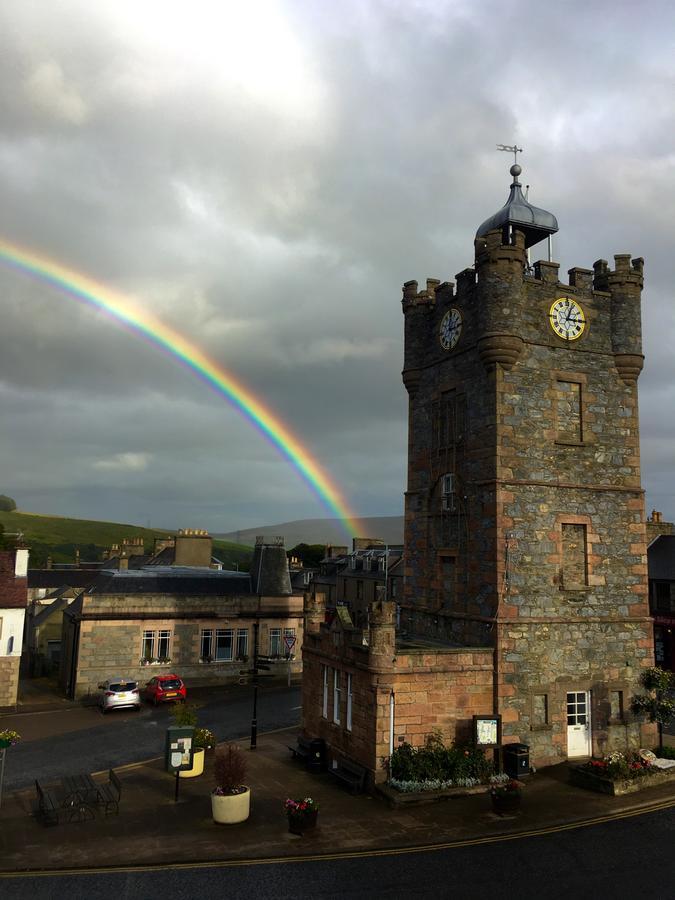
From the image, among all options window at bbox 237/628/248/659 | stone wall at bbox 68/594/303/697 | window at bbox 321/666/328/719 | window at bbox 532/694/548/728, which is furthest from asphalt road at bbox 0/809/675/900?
window at bbox 237/628/248/659

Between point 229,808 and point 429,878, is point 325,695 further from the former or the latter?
point 429,878

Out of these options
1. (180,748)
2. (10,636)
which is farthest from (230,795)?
(10,636)

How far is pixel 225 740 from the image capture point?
98.5ft

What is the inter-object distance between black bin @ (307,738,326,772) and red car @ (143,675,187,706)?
15.8 m

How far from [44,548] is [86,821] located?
166503mm

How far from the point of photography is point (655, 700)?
26.8 m

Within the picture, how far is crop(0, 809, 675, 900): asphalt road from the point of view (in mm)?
15180

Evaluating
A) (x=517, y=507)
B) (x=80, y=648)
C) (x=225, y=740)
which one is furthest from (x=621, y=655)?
(x=80, y=648)

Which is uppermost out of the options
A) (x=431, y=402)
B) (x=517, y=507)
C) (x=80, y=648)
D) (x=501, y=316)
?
(x=501, y=316)

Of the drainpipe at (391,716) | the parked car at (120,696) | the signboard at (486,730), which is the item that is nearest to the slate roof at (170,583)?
the parked car at (120,696)

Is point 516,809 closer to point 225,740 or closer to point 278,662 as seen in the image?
point 225,740

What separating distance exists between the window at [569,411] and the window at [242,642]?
26.9 meters

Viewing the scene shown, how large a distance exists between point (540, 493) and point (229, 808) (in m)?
15.7

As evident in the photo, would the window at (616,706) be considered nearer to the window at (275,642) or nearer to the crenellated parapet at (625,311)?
the crenellated parapet at (625,311)
